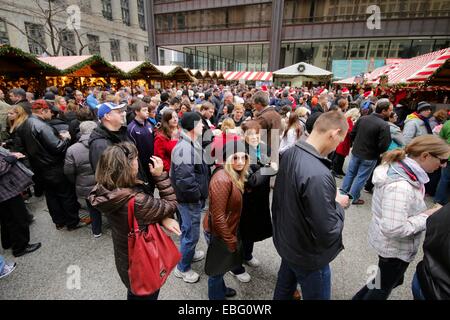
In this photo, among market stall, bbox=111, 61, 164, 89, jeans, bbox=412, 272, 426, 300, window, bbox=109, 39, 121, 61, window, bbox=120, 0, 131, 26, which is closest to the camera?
jeans, bbox=412, 272, 426, 300

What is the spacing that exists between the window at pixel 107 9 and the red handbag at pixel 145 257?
150 feet

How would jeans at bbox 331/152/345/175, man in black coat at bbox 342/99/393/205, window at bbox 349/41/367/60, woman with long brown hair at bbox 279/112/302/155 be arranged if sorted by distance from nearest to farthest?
man in black coat at bbox 342/99/393/205 < woman with long brown hair at bbox 279/112/302/155 < jeans at bbox 331/152/345/175 < window at bbox 349/41/367/60

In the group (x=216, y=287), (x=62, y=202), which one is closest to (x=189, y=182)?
(x=216, y=287)

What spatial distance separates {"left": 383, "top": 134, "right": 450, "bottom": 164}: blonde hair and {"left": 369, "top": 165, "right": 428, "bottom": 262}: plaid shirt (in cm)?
10

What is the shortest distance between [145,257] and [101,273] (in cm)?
174

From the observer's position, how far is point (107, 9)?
123 ft

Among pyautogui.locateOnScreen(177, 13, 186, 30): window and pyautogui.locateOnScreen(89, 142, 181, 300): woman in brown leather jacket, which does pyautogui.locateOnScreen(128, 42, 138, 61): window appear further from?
pyautogui.locateOnScreen(89, 142, 181, 300): woman in brown leather jacket

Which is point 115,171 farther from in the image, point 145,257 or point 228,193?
point 228,193

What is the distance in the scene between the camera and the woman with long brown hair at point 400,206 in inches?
73.9

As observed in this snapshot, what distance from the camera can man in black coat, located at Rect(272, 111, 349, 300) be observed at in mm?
1670

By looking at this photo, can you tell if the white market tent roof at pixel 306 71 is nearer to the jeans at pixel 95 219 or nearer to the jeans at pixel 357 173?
the jeans at pixel 357 173

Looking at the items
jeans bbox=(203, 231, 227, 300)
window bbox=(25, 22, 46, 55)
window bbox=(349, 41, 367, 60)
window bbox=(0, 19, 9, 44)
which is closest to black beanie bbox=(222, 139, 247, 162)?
jeans bbox=(203, 231, 227, 300)

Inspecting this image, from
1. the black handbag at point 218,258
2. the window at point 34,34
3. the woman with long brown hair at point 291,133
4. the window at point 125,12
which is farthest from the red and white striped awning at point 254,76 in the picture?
the window at point 125,12

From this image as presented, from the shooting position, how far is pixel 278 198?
2023mm
